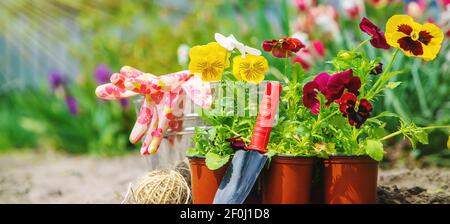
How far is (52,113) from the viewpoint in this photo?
5.03 metres

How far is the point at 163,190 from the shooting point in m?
1.83

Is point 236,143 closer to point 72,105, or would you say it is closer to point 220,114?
point 220,114

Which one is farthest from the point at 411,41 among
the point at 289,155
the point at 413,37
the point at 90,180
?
the point at 90,180

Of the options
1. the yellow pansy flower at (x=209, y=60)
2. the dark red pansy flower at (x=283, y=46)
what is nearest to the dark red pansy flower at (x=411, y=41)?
the dark red pansy flower at (x=283, y=46)

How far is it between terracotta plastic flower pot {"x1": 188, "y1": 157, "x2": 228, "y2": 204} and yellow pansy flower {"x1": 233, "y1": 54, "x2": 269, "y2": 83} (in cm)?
26

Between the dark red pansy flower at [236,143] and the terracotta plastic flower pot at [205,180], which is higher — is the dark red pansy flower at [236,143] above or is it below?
above

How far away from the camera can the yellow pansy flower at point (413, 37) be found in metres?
1.64

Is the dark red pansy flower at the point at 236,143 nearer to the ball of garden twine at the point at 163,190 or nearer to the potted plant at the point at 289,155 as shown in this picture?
the potted plant at the point at 289,155

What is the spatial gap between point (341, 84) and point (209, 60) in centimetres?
37

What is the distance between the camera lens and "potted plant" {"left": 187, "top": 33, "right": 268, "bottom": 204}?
1685 mm

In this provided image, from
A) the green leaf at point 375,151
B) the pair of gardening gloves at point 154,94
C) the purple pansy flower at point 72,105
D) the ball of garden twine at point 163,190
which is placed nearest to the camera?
the green leaf at point 375,151

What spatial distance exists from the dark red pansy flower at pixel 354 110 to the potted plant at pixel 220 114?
0.26 metres

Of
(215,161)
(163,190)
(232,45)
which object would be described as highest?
(232,45)

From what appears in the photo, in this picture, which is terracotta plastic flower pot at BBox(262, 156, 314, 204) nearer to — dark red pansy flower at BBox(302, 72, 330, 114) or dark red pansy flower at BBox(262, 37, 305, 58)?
dark red pansy flower at BBox(302, 72, 330, 114)
